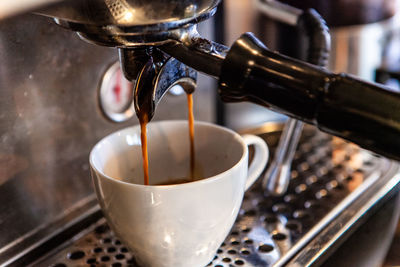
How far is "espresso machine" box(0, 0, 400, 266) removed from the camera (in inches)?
11.4

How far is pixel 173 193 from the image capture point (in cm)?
37

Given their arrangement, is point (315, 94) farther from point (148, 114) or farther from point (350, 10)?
point (350, 10)

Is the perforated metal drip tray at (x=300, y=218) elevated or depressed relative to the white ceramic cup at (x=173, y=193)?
depressed

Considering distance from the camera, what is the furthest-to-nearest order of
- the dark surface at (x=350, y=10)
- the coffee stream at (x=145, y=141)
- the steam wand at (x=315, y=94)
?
1. the dark surface at (x=350, y=10)
2. the coffee stream at (x=145, y=141)
3. the steam wand at (x=315, y=94)

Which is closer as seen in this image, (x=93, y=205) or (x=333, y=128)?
(x=333, y=128)

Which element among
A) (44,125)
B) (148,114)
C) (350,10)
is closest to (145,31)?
(148,114)

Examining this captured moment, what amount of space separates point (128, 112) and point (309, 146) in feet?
0.76

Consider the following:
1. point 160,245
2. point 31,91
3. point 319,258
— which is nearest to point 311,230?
point 319,258

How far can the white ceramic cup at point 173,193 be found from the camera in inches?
14.7

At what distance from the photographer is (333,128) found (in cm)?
29

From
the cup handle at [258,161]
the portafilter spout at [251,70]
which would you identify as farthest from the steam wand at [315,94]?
the cup handle at [258,161]

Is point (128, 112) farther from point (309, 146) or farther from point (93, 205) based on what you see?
point (309, 146)

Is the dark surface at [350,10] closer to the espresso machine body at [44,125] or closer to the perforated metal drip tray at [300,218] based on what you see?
the perforated metal drip tray at [300,218]

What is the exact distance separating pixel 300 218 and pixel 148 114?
0.68 feet
